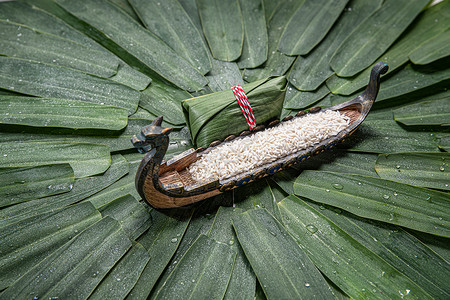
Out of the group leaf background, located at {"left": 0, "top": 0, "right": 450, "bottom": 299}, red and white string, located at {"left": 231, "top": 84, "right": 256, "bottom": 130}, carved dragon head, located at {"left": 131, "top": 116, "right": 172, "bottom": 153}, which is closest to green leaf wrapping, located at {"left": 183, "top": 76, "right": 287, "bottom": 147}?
red and white string, located at {"left": 231, "top": 84, "right": 256, "bottom": 130}

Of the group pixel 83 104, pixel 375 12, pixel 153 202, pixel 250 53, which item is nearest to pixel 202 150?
pixel 153 202

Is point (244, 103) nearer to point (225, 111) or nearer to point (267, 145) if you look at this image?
point (225, 111)

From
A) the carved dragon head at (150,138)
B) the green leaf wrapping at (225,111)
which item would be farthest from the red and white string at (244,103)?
the carved dragon head at (150,138)

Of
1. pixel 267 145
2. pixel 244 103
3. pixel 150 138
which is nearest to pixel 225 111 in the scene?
pixel 244 103

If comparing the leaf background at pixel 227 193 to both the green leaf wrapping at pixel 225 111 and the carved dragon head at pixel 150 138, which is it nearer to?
the green leaf wrapping at pixel 225 111

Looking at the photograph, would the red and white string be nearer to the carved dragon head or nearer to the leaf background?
the leaf background

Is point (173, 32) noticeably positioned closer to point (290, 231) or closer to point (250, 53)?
point (250, 53)
